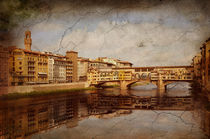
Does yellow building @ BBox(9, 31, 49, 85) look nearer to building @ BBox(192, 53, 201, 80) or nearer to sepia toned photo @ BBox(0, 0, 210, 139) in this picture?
sepia toned photo @ BBox(0, 0, 210, 139)

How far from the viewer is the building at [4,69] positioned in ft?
32.8

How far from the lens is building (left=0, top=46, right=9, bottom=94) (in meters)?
10.00

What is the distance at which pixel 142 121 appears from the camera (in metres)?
5.26

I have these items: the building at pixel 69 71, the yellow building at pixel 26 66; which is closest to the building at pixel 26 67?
the yellow building at pixel 26 66

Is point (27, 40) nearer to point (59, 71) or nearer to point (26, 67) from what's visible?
point (26, 67)

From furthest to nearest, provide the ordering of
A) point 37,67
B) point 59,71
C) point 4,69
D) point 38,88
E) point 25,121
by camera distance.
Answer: point 59,71
point 37,67
point 38,88
point 4,69
point 25,121

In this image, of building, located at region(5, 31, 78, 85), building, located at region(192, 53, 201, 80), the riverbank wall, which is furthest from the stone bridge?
building, located at region(192, 53, 201, 80)

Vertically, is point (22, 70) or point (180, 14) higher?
point (180, 14)

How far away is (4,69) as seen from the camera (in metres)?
10.2

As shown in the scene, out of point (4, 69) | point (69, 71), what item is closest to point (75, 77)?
point (69, 71)

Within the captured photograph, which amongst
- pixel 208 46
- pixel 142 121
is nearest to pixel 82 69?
pixel 208 46

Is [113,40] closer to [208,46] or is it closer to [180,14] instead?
[180,14]

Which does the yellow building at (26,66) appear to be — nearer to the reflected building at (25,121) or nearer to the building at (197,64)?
Result: the reflected building at (25,121)

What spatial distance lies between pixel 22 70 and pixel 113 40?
6.17 m
